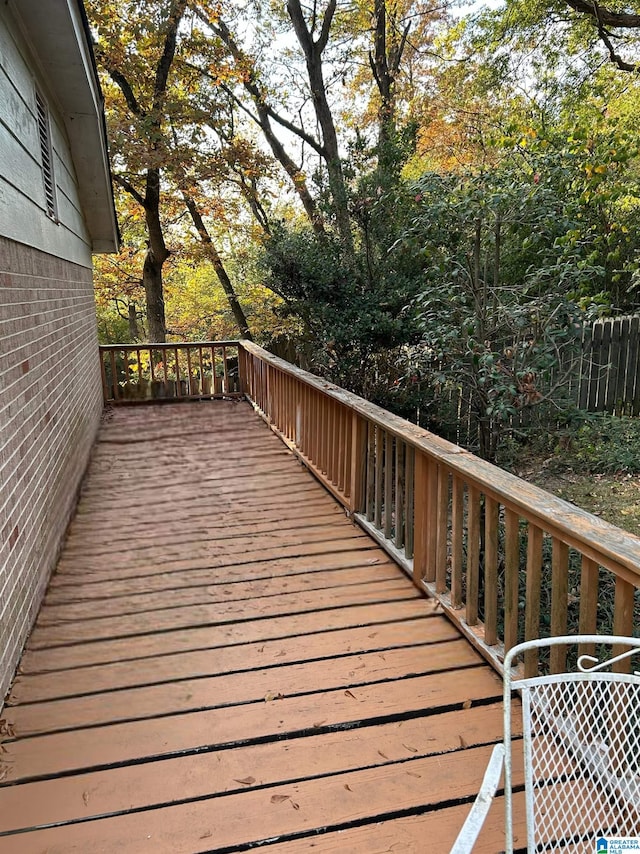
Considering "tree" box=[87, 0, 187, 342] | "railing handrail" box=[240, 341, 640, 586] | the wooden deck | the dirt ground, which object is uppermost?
"tree" box=[87, 0, 187, 342]

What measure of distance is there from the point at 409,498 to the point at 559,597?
124 cm

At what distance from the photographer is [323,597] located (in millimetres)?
2869

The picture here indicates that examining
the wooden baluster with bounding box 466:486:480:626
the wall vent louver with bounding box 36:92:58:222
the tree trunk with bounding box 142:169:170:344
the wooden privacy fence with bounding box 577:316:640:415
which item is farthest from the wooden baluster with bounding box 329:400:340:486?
the tree trunk with bounding box 142:169:170:344

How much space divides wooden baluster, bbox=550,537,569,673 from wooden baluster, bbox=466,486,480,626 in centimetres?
50

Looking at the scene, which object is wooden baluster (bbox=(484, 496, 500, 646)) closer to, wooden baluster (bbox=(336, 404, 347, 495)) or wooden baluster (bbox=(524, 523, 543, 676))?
wooden baluster (bbox=(524, 523, 543, 676))

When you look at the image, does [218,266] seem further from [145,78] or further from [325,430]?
[325,430]

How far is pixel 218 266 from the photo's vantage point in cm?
1345

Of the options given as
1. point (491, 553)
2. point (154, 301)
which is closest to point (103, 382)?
point (154, 301)

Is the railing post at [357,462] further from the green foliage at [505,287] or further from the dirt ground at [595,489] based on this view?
the dirt ground at [595,489]

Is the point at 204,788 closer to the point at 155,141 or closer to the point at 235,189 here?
the point at 155,141

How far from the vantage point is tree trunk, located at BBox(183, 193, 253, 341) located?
41.6 ft

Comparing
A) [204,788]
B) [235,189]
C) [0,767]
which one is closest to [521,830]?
[204,788]

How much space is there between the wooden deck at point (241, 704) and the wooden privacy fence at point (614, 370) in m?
5.00

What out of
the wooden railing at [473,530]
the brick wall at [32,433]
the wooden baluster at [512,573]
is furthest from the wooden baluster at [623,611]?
the brick wall at [32,433]
